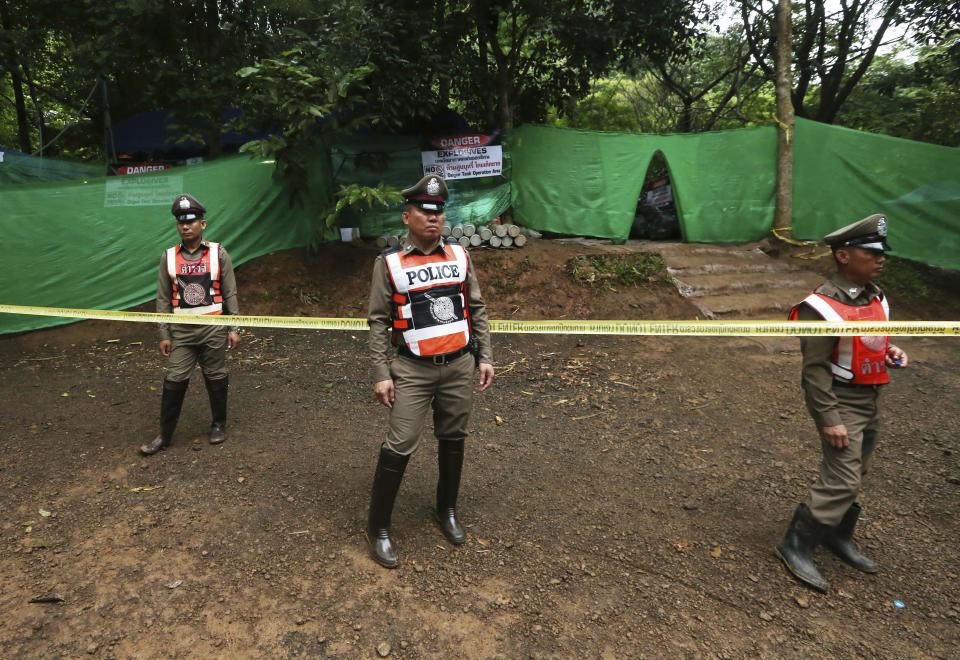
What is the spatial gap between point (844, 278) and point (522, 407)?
122 inches

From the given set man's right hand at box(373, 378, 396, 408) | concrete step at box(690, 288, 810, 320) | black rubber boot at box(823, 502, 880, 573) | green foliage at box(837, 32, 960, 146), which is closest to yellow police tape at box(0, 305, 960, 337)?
man's right hand at box(373, 378, 396, 408)

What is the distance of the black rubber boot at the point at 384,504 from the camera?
10.1 ft

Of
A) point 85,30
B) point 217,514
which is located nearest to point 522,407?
point 217,514

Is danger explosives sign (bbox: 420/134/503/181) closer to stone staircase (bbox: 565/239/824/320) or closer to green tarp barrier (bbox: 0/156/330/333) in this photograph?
stone staircase (bbox: 565/239/824/320)

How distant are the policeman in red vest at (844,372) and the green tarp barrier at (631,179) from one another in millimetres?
7292

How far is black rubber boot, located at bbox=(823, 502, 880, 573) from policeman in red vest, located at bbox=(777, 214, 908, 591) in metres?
0.18

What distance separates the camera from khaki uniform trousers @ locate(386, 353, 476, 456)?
3.08 metres

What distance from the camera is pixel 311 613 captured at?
2.75 m

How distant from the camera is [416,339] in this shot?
3.06 m

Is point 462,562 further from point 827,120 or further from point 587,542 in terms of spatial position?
point 827,120

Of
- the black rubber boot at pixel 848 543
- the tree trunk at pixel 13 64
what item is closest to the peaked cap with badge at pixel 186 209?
the black rubber boot at pixel 848 543

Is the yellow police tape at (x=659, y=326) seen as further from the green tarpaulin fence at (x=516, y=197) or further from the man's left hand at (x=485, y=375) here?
the green tarpaulin fence at (x=516, y=197)

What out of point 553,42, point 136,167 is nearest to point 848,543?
point 553,42

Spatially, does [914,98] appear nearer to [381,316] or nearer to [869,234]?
[869,234]
